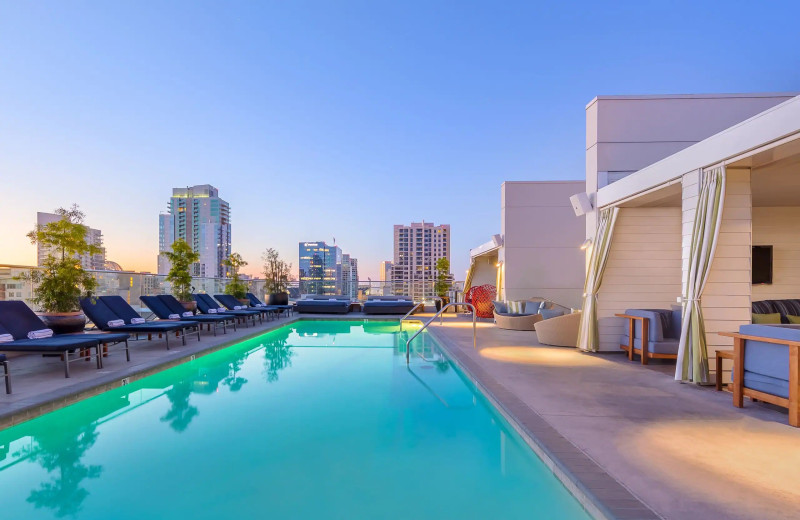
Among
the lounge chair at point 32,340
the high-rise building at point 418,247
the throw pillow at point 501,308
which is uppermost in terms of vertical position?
the high-rise building at point 418,247

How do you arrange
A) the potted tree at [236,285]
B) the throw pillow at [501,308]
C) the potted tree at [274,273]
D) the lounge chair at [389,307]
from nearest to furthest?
→ the throw pillow at [501,308]
the potted tree at [236,285]
the lounge chair at [389,307]
the potted tree at [274,273]

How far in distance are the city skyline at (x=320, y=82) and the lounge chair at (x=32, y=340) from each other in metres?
1.60

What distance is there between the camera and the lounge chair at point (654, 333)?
5473mm

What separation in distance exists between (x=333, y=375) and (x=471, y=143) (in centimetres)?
1286

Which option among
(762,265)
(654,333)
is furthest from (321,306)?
(762,265)

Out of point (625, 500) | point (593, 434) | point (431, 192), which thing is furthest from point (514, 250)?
point (431, 192)

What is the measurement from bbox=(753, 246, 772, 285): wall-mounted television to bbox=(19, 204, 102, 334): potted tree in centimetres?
1087

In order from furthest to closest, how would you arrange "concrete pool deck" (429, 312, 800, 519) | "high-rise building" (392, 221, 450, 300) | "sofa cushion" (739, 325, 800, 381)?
"high-rise building" (392, 221, 450, 300) < "sofa cushion" (739, 325, 800, 381) < "concrete pool deck" (429, 312, 800, 519)

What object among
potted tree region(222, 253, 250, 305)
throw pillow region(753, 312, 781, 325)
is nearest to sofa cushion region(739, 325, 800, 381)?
throw pillow region(753, 312, 781, 325)

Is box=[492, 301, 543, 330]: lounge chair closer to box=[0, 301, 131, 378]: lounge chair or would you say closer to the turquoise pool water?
the turquoise pool water

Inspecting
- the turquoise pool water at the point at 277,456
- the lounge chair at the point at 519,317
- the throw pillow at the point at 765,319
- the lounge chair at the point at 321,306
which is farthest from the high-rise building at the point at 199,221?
the throw pillow at the point at 765,319

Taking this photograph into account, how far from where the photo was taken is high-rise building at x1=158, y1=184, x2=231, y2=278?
73.3m

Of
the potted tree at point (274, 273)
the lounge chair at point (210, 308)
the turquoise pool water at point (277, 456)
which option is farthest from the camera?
the potted tree at point (274, 273)

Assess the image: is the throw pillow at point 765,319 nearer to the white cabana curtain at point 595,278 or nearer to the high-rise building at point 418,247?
the white cabana curtain at point 595,278
